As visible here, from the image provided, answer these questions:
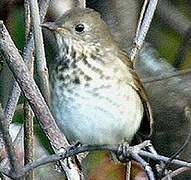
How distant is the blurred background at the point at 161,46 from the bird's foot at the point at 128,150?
1029 millimetres

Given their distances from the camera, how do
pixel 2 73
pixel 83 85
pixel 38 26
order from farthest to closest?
pixel 2 73
pixel 83 85
pixel 38 26

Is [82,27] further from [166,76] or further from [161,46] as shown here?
[161,46]

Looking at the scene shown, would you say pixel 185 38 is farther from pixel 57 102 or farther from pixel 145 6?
pixel 57 102

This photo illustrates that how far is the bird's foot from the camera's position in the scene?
236 cm

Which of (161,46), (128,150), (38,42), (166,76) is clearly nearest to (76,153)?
(128,150)

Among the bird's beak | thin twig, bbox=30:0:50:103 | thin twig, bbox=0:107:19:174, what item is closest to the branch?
A: thin twig, bbox=0:107:19:174

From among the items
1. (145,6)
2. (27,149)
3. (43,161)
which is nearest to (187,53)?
(145,6)

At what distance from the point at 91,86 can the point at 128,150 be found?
2.24 feet

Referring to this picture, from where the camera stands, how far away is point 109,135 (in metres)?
3.12

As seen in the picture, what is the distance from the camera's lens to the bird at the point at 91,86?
303cm

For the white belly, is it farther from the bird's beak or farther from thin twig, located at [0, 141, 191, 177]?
thin twig, located at [0, 141, 191, 177]

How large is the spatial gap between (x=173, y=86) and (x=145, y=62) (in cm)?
21

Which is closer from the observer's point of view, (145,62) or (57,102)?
(57,102)

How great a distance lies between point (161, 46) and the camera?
13.3 feet
